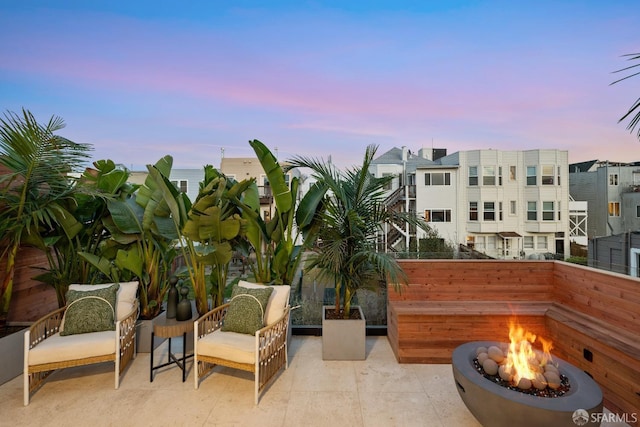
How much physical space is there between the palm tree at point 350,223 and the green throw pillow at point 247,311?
795 mm

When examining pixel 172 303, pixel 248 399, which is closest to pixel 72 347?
pixel 172 303

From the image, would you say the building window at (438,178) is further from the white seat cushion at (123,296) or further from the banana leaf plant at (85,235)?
the white seat cushion at (123,296)

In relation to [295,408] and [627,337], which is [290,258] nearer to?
[295,408]

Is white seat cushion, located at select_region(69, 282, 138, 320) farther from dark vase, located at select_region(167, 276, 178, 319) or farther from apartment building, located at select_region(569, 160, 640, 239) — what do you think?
apartment building, located at select_region(569, 160, 640, 239)

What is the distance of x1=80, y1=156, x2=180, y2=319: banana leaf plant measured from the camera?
11.3 ft

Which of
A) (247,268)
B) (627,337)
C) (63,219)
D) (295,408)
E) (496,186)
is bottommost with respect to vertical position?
(295,408)

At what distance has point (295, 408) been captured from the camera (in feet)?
8.11

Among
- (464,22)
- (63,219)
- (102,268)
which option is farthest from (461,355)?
(464,22)

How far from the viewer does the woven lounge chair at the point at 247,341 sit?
8.43 ft

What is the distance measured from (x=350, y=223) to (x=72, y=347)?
9.79 ft

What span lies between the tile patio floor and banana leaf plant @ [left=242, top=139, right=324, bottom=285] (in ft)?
3.73

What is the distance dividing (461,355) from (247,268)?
2834 mm

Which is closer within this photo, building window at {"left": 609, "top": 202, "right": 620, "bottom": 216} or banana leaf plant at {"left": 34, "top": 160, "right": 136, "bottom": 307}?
banana leaf plant at {"left": 34, "top": 160, "right": 136, "bottom": 307}

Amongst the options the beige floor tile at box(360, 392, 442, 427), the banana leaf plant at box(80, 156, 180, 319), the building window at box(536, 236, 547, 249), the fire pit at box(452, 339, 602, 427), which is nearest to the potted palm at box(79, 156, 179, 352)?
the banana leaf plant at box(80, 156, 180, 319)
